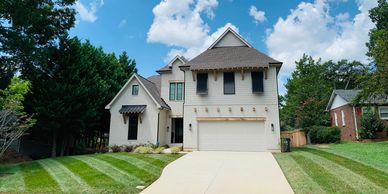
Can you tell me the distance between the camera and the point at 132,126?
19.0m

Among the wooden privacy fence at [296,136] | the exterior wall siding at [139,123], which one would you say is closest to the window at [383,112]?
the wooden privacy fence at [296,136]

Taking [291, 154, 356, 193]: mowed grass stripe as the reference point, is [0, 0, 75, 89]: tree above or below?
above

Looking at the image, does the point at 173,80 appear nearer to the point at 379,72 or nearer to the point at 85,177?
the point at 85,177

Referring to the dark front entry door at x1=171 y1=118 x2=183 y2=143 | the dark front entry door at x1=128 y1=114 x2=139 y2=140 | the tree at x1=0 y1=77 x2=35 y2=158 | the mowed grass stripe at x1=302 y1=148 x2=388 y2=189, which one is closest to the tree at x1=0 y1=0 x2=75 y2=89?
the tree at x1=0 y1=77 x2=35 y2=158

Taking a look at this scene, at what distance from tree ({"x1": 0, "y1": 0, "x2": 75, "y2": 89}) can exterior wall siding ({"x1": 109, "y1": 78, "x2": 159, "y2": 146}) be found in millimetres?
6142

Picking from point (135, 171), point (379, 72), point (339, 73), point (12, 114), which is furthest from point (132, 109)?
point (339, 73)

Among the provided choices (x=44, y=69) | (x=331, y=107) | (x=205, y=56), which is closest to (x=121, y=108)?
(x=44, y=69)

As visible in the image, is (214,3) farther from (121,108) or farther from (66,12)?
(66,12)

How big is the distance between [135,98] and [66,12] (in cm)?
938

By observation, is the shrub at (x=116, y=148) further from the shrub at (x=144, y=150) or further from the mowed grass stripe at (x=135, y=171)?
the mowed grass stripe at (x=135, y=171)

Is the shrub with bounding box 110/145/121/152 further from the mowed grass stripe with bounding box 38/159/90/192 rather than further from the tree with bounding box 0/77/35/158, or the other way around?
the mowed grass stripe with bounding box 38/159/90/192

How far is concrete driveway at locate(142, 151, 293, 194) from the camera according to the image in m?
7.59

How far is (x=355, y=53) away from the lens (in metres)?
39.1

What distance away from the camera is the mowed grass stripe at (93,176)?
318 inches
